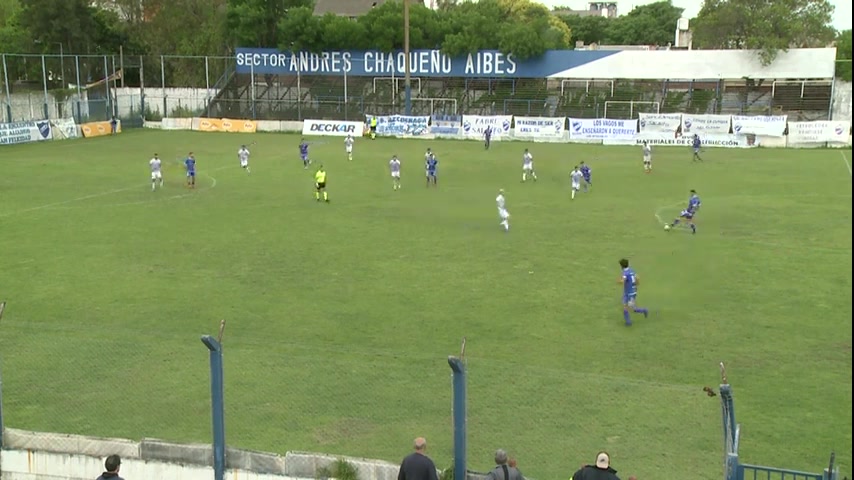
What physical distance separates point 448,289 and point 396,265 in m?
2.62

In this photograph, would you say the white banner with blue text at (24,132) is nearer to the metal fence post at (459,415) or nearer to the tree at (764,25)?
the tree at (764,25)

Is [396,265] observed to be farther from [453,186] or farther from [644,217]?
[453,186]

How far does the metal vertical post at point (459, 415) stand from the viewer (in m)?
8.80

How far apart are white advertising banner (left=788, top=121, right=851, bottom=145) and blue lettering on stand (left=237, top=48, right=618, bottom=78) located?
A: 49.0 ft

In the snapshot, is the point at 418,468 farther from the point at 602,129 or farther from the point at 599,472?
the point at 602,129

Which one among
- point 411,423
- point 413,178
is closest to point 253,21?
point 413,178

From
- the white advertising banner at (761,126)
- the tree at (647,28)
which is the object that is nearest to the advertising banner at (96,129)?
the white advertising banner at (761,126)

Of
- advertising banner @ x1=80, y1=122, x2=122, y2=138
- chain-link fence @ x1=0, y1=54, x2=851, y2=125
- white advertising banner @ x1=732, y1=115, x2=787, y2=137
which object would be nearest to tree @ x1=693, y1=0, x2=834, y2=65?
chain-link fence @ x1=0, y1=54, x2=851, y2=125

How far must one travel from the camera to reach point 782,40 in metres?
57.2

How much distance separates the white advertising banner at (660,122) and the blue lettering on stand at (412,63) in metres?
8.61

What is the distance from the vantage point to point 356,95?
66.4m

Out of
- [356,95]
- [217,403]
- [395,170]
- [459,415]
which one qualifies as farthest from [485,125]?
[459,415]

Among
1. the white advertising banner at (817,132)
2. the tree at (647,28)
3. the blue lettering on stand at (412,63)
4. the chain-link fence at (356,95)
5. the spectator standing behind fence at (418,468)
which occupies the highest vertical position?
the tree at (647,28)

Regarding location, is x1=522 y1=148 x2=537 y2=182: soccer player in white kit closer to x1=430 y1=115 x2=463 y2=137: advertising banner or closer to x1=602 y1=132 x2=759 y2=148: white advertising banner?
x1=602 y1=132 x2=759 y2=148: white advertising banner
